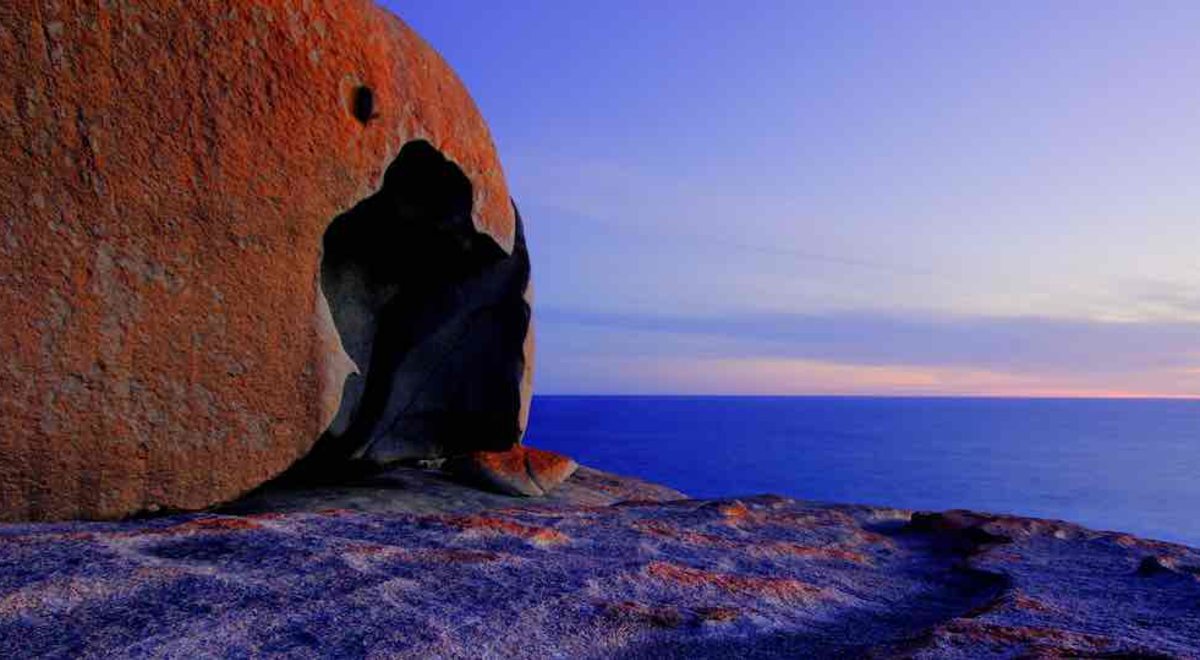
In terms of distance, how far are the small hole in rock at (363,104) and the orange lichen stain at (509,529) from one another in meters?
2.01

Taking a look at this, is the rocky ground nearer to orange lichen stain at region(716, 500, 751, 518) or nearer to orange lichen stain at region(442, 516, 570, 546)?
orange lichen stain at region(442, 516, 570, 546)

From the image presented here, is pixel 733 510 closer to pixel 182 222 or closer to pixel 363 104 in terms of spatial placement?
pixel 363 104

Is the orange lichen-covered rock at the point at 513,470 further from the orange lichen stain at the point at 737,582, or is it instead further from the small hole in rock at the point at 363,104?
the orange lichen stain at the point at 737,582

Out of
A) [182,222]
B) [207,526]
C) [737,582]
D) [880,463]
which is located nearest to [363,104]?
[182,222]

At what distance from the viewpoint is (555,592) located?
2307 mm

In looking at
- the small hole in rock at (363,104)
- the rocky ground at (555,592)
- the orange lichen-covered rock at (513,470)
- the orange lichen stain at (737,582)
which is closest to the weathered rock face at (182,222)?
the small hole in rock at (363,104)

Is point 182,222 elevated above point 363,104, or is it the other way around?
point 363,104

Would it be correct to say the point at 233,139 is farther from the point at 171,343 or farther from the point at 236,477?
the point at 236,477

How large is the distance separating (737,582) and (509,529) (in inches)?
34.0

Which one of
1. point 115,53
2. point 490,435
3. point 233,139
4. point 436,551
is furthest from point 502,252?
point 436,551

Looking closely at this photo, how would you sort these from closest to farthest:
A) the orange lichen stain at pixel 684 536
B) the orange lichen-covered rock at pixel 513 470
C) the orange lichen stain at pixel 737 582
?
1. the orange lichen stain at pixel 737 582
2. the orange lichen stain at pixel 684 536
3. the orange lichen-covered rock at pixel 513 470

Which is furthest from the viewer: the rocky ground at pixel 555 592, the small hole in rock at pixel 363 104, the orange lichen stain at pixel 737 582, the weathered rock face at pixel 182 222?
the small hole in rock at pixel 363 104

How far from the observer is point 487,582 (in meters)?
2.34

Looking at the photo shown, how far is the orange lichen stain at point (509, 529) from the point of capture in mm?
2965
